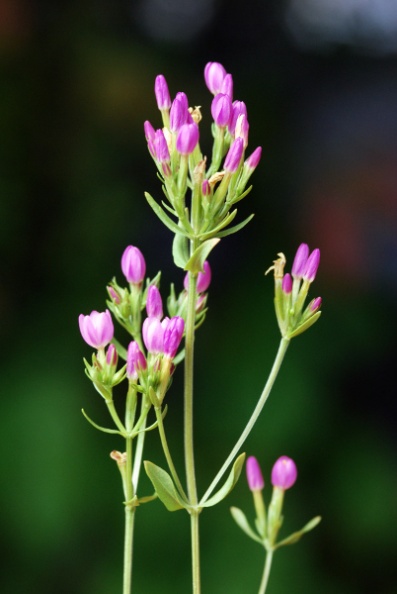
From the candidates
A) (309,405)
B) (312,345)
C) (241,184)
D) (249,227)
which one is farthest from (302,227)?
(241,184)

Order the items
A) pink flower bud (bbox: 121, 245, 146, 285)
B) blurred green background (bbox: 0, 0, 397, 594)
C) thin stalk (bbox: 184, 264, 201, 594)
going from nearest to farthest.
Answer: thin stalk (bbox: 184, 264, 201, 594), pink flower bud (bbox: 121, 245, 146, 285), blurred green background (bbox: 0, 0, 397, 594)

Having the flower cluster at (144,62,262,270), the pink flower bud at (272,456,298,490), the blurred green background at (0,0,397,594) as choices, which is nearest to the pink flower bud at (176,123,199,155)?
the flower cluster at (144,62,262,270)

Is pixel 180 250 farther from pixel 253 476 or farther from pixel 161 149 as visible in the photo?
pixel 253 476

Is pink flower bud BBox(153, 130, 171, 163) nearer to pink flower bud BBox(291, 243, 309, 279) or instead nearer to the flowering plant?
the flowering plant

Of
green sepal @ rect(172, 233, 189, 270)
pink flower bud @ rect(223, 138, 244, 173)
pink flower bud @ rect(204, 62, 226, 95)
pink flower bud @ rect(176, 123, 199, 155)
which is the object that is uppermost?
pink flower bud @ rect(204, 62, 226, 95)

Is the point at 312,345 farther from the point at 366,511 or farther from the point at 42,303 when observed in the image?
the point at 42,303

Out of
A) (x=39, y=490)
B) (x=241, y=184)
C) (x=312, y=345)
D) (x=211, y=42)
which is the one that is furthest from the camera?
(x=211, y=42)

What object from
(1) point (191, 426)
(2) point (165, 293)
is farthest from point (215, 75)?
(2) point (165, 293)
